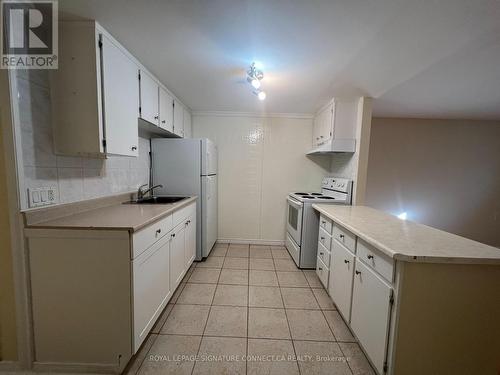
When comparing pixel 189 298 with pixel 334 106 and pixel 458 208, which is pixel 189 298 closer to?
pixel 334 106

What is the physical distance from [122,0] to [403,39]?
1816 mm

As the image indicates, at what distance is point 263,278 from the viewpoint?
252 cm

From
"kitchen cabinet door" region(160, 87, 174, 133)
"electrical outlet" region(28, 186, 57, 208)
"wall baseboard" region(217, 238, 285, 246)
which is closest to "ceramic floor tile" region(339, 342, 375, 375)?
"wall baseboard" region(217, 238, 285, 246)

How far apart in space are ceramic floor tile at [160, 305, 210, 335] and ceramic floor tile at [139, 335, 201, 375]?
0.06m

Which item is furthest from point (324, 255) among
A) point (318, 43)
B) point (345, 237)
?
point (318, 43)

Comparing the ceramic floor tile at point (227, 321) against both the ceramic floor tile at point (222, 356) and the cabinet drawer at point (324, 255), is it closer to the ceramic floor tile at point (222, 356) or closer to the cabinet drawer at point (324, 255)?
the ceramic floor tile at point (222, 356)

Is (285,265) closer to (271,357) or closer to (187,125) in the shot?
(271,357)

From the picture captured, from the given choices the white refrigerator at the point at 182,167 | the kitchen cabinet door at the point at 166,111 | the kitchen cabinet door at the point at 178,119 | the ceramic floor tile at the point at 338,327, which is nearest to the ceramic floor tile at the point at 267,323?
the ceramic floor tile at the point at 338,327

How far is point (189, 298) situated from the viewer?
2.10m

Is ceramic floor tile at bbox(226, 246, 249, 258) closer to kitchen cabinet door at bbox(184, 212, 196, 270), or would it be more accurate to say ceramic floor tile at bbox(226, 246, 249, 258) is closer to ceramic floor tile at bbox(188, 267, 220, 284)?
ceramic floor tile at bbox(188, 267, 220, 284)

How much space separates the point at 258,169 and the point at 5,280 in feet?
9.81

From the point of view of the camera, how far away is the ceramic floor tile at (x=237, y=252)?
124 inches

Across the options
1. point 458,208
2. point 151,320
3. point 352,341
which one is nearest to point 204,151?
point 151,320

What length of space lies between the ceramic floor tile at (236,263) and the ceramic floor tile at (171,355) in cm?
120
